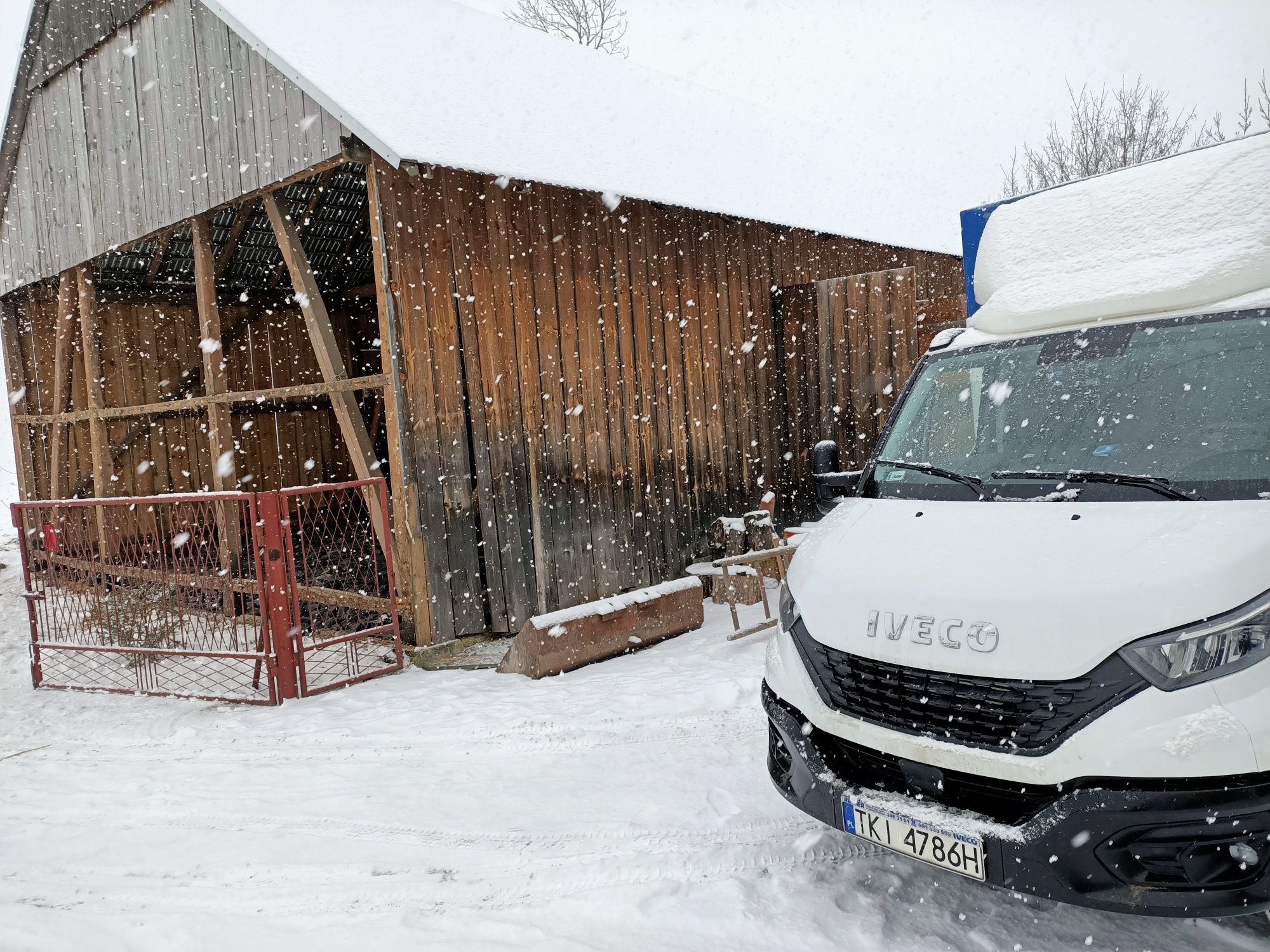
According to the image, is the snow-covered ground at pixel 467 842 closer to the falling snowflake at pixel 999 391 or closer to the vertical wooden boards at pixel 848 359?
the falling snowflake at pixel 999 391

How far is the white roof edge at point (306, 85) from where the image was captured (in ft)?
19.4

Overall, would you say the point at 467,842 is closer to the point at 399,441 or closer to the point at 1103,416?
the point at 1103,416

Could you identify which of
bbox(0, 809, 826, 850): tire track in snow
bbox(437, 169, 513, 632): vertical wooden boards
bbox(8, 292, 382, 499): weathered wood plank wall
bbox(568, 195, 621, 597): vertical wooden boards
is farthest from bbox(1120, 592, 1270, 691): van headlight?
bbox(8, 292, 382, 499): weathered wood plank wall

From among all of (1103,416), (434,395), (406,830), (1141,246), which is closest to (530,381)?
(434,395)

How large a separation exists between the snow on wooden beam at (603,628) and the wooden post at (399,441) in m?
0.93

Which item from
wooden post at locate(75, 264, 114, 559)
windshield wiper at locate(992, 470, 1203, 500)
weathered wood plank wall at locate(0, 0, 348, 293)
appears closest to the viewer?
windshield wiper at locate(992, 470, 1203, 500)

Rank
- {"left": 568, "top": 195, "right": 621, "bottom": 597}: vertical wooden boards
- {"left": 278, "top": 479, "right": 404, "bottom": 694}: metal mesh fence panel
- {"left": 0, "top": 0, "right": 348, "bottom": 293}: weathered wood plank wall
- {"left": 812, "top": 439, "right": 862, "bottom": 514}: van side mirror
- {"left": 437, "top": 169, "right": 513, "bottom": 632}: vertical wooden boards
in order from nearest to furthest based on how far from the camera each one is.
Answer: {"left": 812, "top": 439, "right": 862, "bottom": 514}: van side mirror
{"left": 278, "top": 479, "right": 404, "bottom": 694}: metal mesh fence panel
{"left": 437, "top": 169, "right": 513, "bottom": 632}: vertical wooden boards
{"left": 0, "top": 0, "right": 348, "bottom": 293}: weathered wood plank wall
{"left": 568, "top": 195, "right": 621, "bottom": 597}: vertical wooden boards

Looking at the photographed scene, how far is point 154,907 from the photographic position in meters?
3.26

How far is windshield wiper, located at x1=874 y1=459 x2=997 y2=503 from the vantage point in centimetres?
303

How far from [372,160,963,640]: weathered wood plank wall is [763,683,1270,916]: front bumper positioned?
5159mm

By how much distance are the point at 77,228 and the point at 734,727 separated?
10.4m

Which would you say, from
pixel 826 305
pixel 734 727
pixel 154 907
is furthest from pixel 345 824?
pixel 826 305

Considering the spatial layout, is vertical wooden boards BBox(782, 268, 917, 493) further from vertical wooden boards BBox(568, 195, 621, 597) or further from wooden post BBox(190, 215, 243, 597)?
wooden post BBox(190, 215, 243, 597)

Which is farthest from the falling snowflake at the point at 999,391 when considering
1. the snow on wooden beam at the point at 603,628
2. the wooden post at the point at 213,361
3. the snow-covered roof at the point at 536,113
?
the wooden post at the point at 213,361
